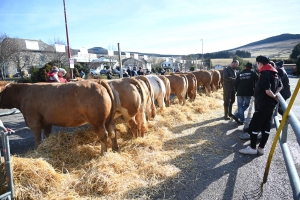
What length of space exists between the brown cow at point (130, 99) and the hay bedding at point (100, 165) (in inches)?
17.9

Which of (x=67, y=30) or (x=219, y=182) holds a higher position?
(x=67, y=30)

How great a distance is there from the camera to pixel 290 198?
9.56ft

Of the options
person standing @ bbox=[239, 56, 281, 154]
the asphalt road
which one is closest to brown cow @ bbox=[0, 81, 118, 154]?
the asphalt road

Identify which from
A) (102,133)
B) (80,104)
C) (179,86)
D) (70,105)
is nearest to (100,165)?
→ (102,133)

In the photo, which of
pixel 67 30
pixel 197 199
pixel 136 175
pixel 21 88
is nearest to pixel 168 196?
pixel 197 199

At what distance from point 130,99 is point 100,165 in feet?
6.29

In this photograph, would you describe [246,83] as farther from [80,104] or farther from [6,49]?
[6,49]

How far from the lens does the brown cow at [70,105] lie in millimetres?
4109

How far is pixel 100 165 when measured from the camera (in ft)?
11.5

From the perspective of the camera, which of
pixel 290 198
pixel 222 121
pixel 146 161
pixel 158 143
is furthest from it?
pixel 222 121

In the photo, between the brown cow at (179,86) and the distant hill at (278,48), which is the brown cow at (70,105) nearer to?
the brown cow at (179,86)

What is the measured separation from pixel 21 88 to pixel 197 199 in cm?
442

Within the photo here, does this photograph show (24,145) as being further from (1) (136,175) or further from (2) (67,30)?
(2) (67,30)

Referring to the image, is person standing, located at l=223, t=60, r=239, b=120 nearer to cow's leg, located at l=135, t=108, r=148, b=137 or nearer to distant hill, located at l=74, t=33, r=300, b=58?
cow's leg, located at l=135, t=108, r=148, b=137
